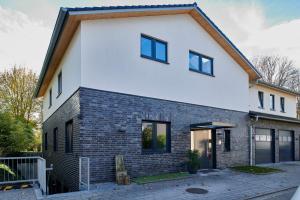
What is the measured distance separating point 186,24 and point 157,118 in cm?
523

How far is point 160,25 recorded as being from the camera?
12172 mm

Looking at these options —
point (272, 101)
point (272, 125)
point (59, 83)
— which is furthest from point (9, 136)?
point (272, 101)

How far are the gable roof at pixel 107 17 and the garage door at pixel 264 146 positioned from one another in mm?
4022

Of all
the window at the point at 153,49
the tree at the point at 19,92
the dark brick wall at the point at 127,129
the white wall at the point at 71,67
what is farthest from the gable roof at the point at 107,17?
the tree at the point at 19,92

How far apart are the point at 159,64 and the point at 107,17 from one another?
9.96ft

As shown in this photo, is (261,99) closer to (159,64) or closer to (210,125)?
(210,125)

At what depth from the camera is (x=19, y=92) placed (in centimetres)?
2962

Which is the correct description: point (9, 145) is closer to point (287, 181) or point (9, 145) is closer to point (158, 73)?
point (158, 73)

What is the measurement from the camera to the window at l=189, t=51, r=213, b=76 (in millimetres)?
13562

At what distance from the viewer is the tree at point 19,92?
28938 millimetres

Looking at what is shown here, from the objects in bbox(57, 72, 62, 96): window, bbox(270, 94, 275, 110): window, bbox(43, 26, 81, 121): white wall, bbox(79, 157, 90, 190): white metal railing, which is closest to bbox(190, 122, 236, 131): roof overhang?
bbox(79, 157, 90, 190): white metal railing

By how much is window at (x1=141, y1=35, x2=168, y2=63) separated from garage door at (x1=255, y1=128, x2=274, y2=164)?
9.42 metres

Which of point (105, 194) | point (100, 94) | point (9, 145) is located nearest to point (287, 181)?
point (105, 194)

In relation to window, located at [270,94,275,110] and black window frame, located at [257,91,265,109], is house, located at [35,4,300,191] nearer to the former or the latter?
black window frame, located at [257,91,265,109]
